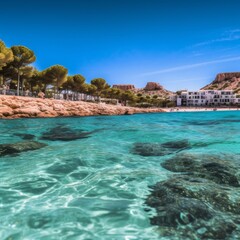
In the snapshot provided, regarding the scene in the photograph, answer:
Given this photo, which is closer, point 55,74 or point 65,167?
point 65,167

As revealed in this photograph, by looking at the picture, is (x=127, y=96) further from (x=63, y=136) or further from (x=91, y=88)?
(x=63, y=136)

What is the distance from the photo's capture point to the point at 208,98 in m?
139

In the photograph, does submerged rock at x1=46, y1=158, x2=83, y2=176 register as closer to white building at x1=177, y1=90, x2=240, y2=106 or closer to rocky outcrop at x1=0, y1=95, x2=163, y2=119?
rocky outcrop at x1=0, y1=95, x2=163, y2=119

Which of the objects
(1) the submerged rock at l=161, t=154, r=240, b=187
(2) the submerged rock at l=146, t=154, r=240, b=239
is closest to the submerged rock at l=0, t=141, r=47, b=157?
(1) the submerged rock at l=161, t=154, r=240, b=187

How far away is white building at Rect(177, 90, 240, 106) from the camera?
136m

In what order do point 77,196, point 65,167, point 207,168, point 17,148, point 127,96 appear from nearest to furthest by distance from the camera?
1. point 77,196
2. point 207,168
3. point 65,167
4. point 17,148
5. point 127,96

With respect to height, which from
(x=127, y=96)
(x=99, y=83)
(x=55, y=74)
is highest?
(x=99, y=83)

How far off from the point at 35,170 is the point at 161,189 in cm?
363

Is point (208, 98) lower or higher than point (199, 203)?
higher

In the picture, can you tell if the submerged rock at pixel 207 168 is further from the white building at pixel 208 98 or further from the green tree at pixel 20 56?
the white building at pixel 208 98

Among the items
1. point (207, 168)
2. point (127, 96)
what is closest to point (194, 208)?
point (207, 168)

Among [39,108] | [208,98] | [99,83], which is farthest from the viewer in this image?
[208,98]

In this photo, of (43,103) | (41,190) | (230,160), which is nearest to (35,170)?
(41,190)

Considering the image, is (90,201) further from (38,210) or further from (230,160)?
(230,160)
